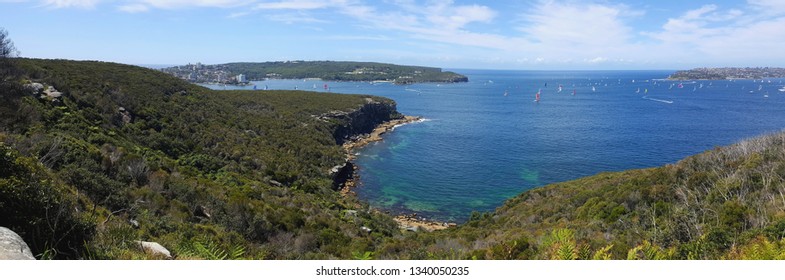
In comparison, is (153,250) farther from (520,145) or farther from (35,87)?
(520,145)

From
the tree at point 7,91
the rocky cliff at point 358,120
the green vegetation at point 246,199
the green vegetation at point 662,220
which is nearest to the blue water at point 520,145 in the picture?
the rocky cliff at point 358,120

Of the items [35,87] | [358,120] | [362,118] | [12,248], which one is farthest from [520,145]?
[12,248]

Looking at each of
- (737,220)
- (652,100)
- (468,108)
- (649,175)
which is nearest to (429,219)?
(649,175)

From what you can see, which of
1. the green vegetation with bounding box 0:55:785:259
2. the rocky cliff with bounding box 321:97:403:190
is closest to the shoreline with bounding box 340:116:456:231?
the rocky cliff with bounding box 321:97:403:190

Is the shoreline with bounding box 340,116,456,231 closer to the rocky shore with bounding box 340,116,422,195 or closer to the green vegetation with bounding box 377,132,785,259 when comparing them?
the rocky shore with bounding box 340,116,422,195

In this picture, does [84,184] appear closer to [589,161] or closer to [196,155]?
[196,155]
